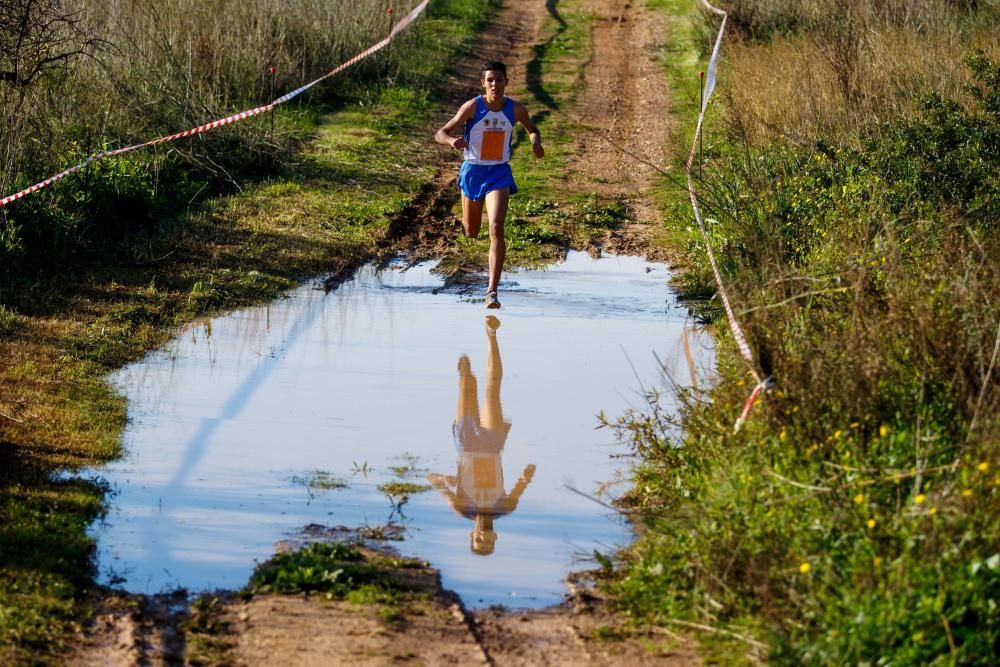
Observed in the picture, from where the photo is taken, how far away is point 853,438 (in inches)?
229

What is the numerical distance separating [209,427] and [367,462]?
1019mm

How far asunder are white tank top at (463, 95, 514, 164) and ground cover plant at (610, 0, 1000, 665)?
176cm

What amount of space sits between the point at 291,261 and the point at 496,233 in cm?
190

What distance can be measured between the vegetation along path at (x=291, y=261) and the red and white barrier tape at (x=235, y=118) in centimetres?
20

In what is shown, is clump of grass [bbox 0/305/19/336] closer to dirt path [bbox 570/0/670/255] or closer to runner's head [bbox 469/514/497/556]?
runner's head [bbox 469/514/497/556]

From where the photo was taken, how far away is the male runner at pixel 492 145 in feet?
35.0

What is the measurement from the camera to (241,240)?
1206cm

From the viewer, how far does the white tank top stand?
35.2 feet

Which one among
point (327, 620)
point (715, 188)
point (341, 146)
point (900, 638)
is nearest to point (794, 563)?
point (900, 638)

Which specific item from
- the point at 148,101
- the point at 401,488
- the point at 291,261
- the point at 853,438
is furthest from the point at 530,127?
the point at 853,438

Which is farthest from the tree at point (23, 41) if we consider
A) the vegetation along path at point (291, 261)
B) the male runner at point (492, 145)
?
the male runner at point (492, 145)

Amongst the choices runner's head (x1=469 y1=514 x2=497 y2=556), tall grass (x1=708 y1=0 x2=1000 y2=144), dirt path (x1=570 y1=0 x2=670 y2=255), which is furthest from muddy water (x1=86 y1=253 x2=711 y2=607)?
tall grass (x1=708 y1=0 x2=1000 y2=144)

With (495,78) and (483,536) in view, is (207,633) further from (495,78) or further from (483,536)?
(495,78)

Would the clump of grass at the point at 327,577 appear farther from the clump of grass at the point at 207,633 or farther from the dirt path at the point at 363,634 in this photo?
the clump of grass at the point at 207,633
